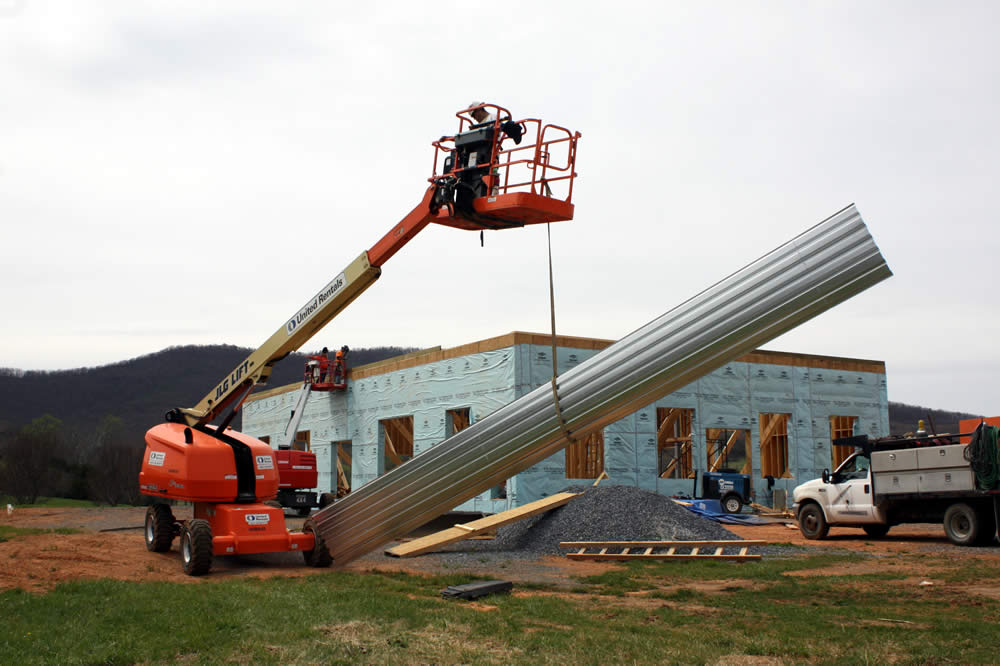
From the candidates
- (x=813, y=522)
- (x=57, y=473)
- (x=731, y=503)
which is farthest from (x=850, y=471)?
(x=57, y=473)

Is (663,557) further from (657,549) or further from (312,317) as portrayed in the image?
(312,317)

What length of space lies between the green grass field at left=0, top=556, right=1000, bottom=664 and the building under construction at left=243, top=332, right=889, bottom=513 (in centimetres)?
1313

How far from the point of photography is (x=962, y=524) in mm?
16984

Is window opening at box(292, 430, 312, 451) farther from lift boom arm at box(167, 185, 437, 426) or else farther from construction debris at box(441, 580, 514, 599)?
construction debris at box(441, 580, 514, 599)

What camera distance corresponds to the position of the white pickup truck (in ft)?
53.3

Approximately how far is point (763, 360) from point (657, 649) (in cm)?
2374

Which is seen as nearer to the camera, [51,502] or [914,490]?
[914,490]

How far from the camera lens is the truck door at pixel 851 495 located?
18.8 m

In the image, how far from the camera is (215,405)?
1450 centimetres

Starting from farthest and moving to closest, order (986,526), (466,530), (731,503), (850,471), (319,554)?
1. (731,503)
2. (850,471)
3. (986,526)
4. (466,530)
5. (319,554)

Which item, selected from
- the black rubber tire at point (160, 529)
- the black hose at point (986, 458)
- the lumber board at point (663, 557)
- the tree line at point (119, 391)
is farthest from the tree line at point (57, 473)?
the black hose at point (986, 458)

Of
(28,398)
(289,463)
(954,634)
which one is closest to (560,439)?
(954,634)

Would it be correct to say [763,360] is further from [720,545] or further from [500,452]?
[500,452]

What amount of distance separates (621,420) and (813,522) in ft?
23.0
